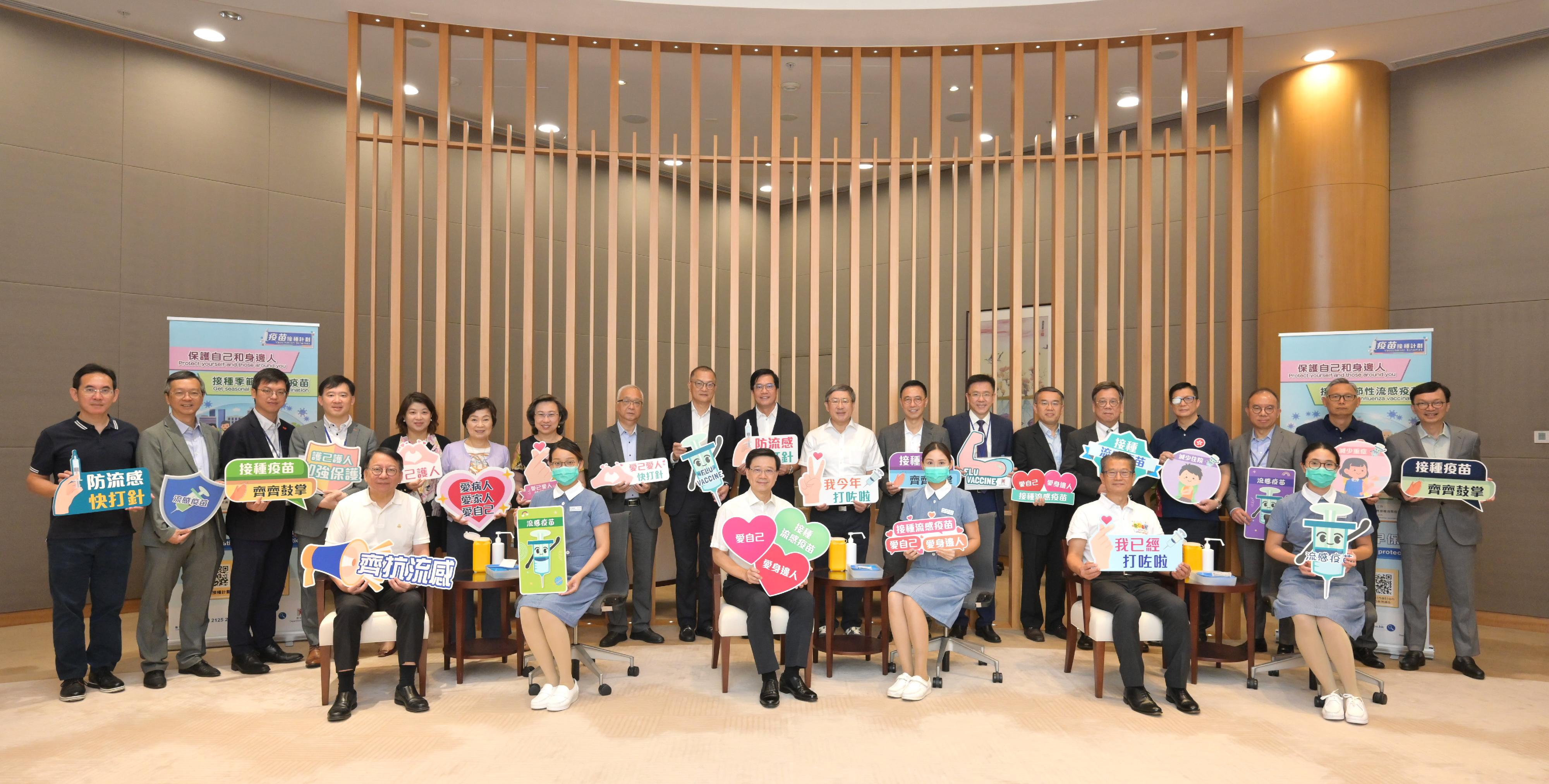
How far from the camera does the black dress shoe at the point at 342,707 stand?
406 cm

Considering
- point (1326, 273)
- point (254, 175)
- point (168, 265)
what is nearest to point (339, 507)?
point (168, 265)

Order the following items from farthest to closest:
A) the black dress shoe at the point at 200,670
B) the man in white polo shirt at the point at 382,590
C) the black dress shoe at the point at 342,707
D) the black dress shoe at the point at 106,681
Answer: the black dress shoe at the point at 200,670 < the black dress shoe at the point at 106,681 < the man in white polo shirt at the point at 382,590 < the black dress shoe at the point at 342,707

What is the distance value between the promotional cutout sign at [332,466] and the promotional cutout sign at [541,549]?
4.14 ft

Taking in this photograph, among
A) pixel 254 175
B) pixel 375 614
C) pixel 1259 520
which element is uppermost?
pixel 254 175

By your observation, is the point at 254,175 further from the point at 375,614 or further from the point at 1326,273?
the point at 1326,273

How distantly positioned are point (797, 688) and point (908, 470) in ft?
4.69

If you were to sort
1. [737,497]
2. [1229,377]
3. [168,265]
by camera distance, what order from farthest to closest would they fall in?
[168,265] < [1229,377] < [737,497]

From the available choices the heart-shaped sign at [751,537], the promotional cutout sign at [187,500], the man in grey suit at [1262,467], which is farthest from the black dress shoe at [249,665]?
the man in grey suit at [1262,467]

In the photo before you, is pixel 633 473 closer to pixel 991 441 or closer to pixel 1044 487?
pixel 991 441

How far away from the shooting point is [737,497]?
4.64 meters

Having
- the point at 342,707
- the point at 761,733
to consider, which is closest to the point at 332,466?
the point at 342,707

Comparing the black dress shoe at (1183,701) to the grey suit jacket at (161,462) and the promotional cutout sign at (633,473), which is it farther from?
the grey suit jacket at (161,462)

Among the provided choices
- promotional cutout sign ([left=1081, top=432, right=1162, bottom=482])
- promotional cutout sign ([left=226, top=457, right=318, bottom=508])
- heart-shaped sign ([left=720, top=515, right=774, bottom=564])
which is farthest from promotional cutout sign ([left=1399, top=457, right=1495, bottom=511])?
promotional cutout sign ([left=226, top=457, right=318, bottom=508])

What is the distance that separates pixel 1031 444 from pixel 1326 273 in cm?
296
